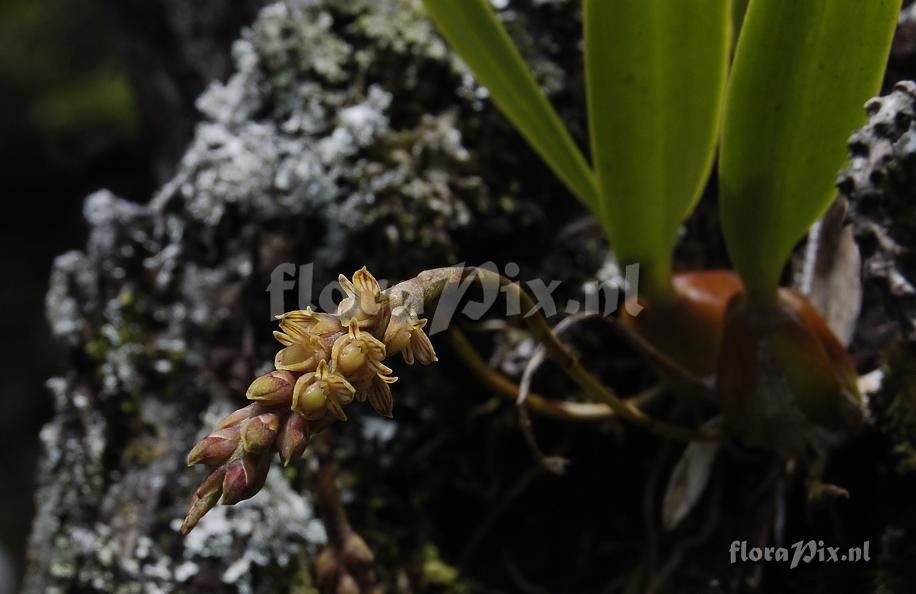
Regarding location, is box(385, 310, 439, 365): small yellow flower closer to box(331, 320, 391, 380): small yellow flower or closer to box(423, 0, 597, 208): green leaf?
box(331, 320, 391, 380): small yellow flower

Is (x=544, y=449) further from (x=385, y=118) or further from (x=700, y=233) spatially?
(x=385, y=118)

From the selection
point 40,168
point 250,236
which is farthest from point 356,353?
point 40,168

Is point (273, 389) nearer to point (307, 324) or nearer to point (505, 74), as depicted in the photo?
point (307, 324)

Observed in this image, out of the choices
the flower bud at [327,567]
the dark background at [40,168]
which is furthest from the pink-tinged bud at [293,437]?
the dark background at [40,168]

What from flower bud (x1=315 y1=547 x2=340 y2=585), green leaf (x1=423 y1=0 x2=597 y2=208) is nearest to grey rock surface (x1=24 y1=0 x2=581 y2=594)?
flower bud (x1=315 y1=547 x2=340 y2=585)

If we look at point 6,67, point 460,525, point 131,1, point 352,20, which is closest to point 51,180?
point 6,67

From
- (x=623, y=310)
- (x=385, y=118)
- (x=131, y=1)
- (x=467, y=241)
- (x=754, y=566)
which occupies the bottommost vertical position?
(x=754, y=566)
